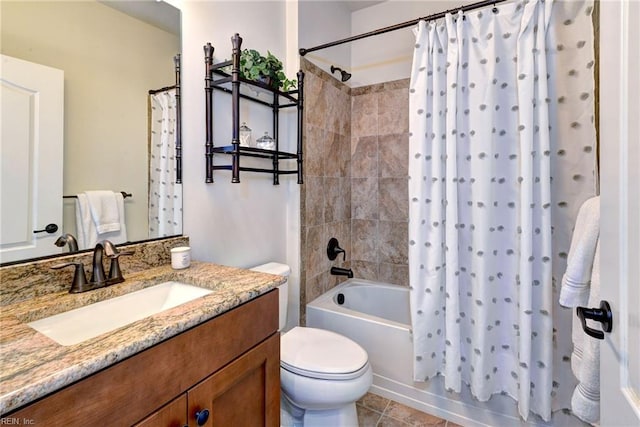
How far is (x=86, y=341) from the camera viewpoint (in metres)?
0.64

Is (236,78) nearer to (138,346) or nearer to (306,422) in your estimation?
(138,346)

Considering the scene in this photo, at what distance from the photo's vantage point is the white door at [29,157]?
87 centimetres

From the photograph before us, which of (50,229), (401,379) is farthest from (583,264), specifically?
(50,229)

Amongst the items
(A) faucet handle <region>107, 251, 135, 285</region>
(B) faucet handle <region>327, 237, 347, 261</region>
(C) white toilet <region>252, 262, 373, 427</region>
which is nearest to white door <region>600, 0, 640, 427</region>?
(C) white toilet <region>252, 262, 373, 427</region>

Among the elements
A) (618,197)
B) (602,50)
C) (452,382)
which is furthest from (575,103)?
(452,382)

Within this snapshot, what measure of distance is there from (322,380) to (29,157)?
1.30m

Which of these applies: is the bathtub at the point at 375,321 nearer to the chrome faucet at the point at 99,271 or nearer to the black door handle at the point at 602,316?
the black door handle at the point at 602,316

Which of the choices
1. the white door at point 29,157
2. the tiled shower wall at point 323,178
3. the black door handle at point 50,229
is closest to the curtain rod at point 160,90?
the white door at point 29,157

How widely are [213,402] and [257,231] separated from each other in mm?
1032

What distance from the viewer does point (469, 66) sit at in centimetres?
152

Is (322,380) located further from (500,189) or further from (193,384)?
(500,189)

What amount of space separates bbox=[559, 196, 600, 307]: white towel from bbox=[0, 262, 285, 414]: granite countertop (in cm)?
92

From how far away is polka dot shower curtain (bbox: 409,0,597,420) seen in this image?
1.34 metres

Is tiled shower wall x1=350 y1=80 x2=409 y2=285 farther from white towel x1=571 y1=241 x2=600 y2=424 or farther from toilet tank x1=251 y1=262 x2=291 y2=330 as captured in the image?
white towel x1=571 y1=241 x2=600 y2=424
